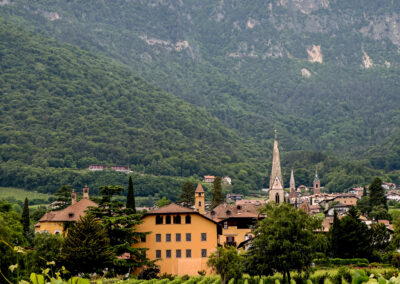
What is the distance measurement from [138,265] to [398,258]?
25.8 m

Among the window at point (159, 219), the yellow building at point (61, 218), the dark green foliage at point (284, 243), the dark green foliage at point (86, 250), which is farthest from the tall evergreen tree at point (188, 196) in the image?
the dark green foliage at point (86, 250)

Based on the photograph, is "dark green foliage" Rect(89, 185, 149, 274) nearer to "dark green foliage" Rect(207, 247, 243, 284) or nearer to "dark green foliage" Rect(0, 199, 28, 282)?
"dark green foliage" Rect(207, 247, 243, 284)

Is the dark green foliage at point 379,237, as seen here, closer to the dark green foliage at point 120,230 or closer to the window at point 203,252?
the window at point 203,252

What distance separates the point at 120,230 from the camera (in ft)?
225

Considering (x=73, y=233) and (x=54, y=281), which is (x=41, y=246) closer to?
(x=73, y=233)

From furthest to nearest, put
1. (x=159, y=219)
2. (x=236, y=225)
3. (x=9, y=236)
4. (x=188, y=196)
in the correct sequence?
(x=188, y=196), (x=236, y=225), (x=159, y=219), (x=9, y=236)

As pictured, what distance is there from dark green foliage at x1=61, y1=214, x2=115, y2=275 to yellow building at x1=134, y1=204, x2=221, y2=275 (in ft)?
58.4

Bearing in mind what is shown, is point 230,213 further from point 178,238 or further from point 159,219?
point 159,219

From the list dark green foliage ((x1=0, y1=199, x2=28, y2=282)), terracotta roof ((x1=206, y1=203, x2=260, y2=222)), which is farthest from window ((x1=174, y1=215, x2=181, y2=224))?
dark green foliage ((x1=0, y1=199, x2=28, y2=282))

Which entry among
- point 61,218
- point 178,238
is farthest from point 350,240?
point 61,218

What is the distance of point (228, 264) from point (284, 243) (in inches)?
260

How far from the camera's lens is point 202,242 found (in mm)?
78875

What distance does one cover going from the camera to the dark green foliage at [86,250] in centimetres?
5588

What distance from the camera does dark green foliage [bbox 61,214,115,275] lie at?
55875 millimetres
